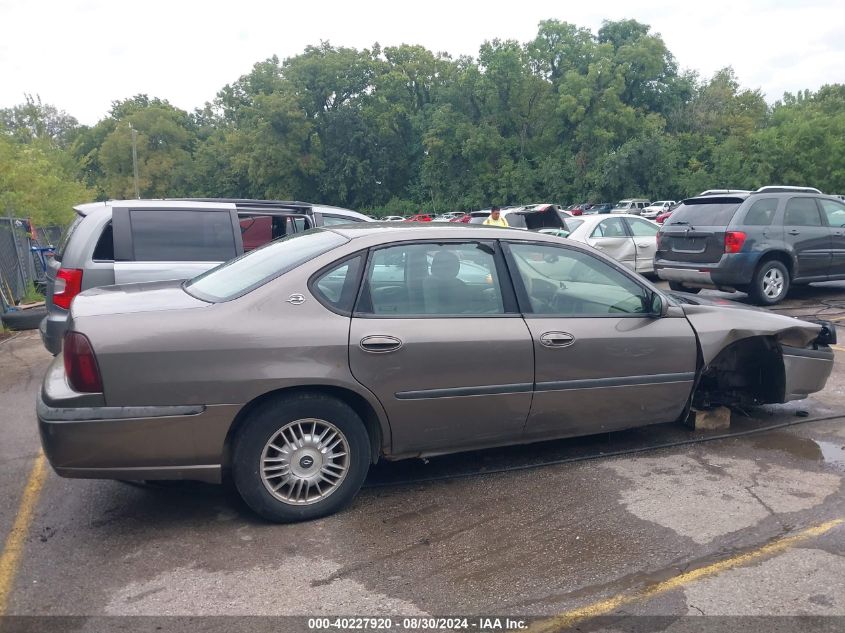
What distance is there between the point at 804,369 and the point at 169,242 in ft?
18.2

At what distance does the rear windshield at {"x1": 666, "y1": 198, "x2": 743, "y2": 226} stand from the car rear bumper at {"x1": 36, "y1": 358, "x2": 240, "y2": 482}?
889 cm

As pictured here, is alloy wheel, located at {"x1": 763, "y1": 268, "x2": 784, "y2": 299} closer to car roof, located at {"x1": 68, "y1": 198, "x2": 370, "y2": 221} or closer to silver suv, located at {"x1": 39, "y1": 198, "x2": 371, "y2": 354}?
car roof, located at {"x1": 68, "y1": 198, "x2": 370, "y2": 221}

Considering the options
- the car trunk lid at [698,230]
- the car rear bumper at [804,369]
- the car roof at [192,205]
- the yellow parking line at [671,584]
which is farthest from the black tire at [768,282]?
the yellow parking line at [671,584]

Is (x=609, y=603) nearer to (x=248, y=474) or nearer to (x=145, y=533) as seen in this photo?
(x=248, y=474)

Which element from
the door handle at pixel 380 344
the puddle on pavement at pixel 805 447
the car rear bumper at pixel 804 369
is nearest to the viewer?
the door handle at pixel 380 344

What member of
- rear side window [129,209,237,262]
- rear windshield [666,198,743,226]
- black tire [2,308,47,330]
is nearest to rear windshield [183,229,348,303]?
rear side window [129,209,237,262]

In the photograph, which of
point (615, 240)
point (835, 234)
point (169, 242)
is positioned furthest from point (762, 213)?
point (169, 242)

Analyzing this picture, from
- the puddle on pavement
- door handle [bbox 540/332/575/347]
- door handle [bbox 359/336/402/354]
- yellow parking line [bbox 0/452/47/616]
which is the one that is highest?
door handle [bbox 359/336/402/354]

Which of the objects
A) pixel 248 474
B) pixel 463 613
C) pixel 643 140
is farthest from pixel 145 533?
pixel 643 140

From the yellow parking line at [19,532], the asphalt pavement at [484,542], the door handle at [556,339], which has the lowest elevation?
the asphalt pavement at [484,542]

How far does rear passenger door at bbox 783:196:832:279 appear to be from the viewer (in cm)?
1084

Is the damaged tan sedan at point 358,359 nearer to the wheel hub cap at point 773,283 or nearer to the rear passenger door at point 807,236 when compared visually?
the wheel hub cap at point 773,283

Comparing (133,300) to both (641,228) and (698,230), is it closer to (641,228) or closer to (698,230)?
(698,230)

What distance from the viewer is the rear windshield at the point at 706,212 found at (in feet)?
34.8
